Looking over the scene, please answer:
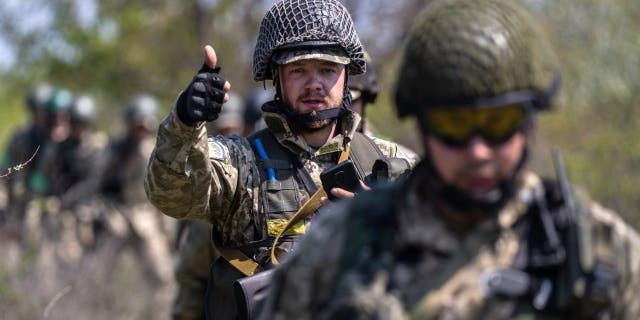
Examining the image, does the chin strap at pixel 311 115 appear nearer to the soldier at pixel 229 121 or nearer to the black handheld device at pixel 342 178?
the black handheld device at pixel 342 178

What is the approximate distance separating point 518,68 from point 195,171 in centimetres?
190

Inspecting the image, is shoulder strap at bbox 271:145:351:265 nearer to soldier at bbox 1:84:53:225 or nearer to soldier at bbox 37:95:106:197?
soldier at bbox 1:84:53:225

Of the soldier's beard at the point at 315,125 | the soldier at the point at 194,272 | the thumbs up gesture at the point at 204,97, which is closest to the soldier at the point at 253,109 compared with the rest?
the soldier at the point at 194,272

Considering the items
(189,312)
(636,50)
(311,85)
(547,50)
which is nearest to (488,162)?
(547,50)

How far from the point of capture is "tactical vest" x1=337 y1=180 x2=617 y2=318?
3150 millimetres

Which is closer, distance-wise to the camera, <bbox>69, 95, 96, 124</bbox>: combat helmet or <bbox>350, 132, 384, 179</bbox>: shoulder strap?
<bbox>350, 132, 384, 179</bbox>: shoulder strap

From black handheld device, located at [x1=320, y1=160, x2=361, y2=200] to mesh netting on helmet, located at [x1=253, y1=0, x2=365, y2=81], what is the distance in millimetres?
631

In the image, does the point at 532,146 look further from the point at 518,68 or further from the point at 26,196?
the point at 26,196

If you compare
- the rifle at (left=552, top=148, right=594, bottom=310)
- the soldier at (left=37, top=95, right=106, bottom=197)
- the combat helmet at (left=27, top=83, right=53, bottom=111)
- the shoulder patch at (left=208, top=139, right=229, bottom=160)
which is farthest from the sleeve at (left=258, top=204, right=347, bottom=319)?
the combat helmet at (left=27, top=83, right=53, bottom=111)

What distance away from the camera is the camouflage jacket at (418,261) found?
10.6 ft

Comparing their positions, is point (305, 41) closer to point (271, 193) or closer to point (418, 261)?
point (271, 193)

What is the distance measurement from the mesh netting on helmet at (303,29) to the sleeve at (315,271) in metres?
1.94

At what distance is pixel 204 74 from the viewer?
185 inches

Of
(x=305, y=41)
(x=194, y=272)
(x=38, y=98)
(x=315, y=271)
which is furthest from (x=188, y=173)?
(x=38, y=98)
